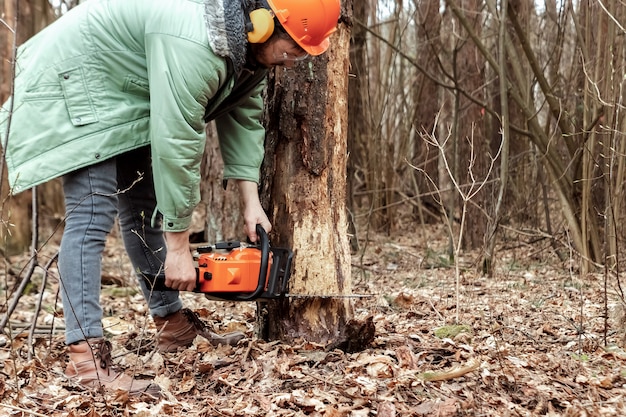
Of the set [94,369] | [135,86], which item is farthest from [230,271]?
[135,86]

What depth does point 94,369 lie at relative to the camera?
3.12 meters

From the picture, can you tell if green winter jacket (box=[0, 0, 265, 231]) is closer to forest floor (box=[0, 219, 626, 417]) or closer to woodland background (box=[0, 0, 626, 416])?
woodland background (box=[0, 0, 626, 416])

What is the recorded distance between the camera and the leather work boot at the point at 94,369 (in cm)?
309

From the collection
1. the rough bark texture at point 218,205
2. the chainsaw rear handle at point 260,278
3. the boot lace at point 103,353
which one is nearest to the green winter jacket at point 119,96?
the chainsaw rear handle at point 260,278

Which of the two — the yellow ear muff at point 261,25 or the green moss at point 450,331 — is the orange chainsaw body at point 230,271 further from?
the green moss at point 450,331

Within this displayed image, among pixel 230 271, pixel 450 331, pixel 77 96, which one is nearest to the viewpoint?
pixel 77 96

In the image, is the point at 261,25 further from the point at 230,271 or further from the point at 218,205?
the point at 218,205

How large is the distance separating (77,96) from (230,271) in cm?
108

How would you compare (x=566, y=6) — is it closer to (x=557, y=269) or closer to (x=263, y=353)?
(x=557, y=269)

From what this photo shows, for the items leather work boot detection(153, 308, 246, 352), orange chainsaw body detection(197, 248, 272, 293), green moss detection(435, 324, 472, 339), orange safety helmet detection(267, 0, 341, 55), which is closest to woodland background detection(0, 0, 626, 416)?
green moss detection(435, 324, 472, 339)

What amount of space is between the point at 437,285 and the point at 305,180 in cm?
289

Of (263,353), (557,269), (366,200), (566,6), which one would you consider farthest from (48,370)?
(366,200)

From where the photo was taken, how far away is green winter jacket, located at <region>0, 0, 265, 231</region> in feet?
9.53

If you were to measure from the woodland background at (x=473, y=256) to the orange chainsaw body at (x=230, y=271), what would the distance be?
0.42 meters
